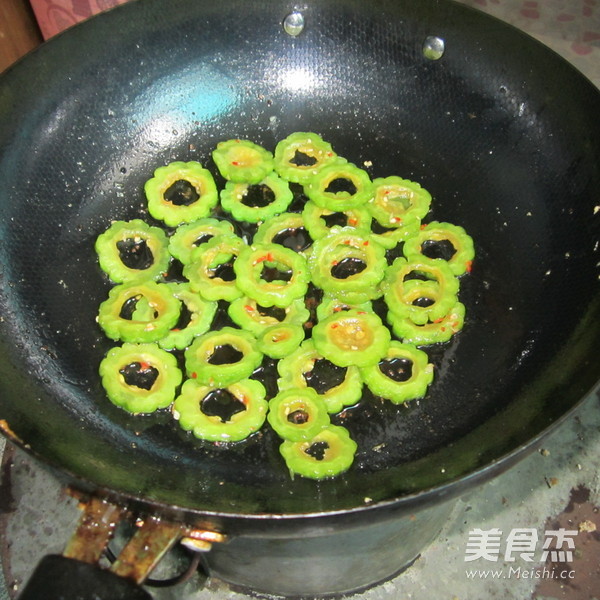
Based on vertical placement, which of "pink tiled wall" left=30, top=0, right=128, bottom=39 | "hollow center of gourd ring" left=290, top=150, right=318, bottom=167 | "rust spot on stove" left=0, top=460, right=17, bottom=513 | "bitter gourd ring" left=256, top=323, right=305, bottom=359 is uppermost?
"pink tiled wall" left=30, top=0, right=128, bottom=39

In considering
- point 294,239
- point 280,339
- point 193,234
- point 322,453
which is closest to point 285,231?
point 294,239

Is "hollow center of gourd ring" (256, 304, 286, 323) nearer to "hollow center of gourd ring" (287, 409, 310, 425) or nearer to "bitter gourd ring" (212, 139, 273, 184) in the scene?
"hollow center of gourd ring" (287, 409, 310, 425)

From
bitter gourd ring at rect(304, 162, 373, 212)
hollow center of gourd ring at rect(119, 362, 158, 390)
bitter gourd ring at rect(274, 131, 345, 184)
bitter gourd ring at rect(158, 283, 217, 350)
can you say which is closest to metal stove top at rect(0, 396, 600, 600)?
hollow center of gourd ring at rect(119, 362, 158, 390)

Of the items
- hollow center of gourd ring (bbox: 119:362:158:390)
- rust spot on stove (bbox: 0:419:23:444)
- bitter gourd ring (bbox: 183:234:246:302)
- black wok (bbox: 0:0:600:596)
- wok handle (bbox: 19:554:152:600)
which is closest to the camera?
wok handle (bbox: 19:554:152:600)

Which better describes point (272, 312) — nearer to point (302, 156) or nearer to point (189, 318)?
point (189, 318)

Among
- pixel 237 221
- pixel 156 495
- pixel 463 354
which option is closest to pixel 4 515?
pixel 156 495

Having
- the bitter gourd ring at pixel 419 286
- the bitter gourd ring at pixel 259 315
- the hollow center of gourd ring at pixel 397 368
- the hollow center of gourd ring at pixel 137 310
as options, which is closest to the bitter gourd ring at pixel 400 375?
the hollow center of gourd ring at pixel 397 368

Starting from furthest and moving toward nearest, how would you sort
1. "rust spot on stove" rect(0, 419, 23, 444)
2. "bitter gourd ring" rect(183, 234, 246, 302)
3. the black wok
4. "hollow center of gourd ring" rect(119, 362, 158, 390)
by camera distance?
"bitter gourd ring" rect(183, 234, 246, 302), "hollow center of gourd ring" rect(119, 362, 158, 390), the black wok, "rust spot on stove" rect(0, 419, 23, 444)
